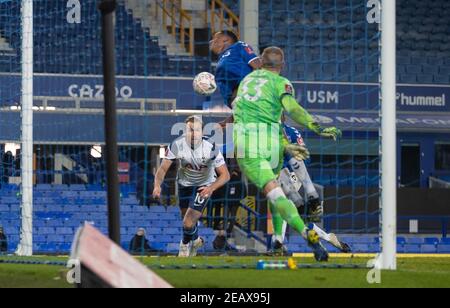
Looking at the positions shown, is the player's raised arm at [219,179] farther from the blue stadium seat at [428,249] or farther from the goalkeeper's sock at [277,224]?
the blue stadium seat at [428,249]

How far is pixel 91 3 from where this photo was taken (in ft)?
73.4

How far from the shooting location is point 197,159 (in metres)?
16.2

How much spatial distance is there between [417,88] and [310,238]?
17.4 metres

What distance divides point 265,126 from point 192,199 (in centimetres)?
Answer: 343

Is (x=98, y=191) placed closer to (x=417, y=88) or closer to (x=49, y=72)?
(x=49, y=72)

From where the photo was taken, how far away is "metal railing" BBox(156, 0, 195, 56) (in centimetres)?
2561

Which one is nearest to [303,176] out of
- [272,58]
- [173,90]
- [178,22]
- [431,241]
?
[272,58]

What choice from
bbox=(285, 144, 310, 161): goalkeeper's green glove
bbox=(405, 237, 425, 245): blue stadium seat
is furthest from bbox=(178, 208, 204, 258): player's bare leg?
bbox=(405, 237, 425, 245): blue stadium seat

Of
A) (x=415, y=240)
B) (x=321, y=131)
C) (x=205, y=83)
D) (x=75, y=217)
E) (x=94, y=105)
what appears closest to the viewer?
(x=321, y=131)

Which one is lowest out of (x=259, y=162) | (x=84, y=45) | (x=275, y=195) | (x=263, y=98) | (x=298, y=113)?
(x=275, y=195)

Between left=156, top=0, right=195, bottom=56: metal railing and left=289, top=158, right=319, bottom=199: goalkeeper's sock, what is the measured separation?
10.1m

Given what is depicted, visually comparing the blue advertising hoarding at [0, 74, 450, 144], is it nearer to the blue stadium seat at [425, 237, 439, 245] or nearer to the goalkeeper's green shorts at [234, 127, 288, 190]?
the blue stadium seat at [425, 237, 439, 245]

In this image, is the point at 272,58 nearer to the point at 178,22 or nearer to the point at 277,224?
the point at 277,224
